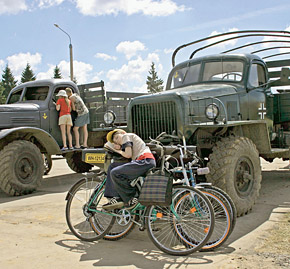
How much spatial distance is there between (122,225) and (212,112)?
2.14 m

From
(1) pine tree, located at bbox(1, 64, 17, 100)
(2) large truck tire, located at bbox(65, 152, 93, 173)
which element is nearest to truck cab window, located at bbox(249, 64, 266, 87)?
(2) large truck tire, located at bbox(65, 152, 93, 173)

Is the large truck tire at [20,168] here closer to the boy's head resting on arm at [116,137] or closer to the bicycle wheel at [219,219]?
the boy's head resting on arm at [116,137]

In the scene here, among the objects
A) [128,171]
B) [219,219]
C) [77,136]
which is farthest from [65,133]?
[219,219]

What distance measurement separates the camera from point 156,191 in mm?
3926

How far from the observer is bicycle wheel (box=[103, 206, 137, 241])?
4.32 meters

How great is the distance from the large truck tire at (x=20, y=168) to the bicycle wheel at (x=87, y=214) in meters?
2.85

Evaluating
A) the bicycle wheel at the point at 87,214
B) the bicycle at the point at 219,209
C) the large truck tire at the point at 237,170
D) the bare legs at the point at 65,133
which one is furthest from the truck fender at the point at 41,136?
the bicycle at the point at 219,209

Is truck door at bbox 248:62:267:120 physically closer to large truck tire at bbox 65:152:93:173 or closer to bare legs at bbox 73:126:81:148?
bare legs at bbox 73:126:81:148

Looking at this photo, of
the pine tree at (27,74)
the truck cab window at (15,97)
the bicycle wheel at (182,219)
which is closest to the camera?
the bicycle wheel at (182,219)

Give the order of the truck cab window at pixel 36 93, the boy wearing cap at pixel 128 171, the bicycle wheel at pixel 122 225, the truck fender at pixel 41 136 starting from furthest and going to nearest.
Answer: the truck cab window at pixel 36 93
the truck fender at pixel 41 136
the bicycle wheel at pixel 122 225
the boy wearing cap at pixel 128 171

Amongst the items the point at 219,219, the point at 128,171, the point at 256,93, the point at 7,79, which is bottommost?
the point at 219,219

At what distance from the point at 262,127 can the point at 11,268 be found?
4280 millimetres

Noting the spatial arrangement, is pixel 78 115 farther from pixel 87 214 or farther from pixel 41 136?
pixel 87 214

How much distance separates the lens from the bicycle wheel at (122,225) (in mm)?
4320
